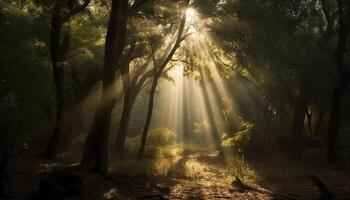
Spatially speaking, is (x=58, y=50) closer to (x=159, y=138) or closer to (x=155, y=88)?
(x=155, y=88)

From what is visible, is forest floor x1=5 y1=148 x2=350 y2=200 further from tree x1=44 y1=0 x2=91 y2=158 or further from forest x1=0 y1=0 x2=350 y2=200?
tree x1=44 y1=0 x2=91 y2=158

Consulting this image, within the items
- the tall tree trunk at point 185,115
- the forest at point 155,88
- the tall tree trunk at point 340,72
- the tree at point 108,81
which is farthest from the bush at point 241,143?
the tall tree trunk at point 185,115

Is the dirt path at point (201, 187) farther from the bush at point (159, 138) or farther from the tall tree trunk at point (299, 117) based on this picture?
the bush at point (159, 138)

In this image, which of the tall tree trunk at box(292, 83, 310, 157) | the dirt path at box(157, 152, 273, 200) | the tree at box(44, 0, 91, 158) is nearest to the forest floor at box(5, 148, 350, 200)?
the dirt path at box(157, 152, 273, 200)

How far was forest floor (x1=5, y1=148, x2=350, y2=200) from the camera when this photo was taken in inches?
527

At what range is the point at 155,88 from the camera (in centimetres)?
2412

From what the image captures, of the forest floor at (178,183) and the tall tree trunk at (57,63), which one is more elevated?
the tall tree trunk at (57,63)

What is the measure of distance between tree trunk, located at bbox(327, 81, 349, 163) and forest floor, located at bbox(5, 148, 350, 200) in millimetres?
1158

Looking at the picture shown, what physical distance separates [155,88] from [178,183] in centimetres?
855

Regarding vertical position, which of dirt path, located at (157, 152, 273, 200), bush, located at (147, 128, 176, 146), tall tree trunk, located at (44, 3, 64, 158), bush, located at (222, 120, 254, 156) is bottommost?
dirt path, located at (157, 152, 273, 200)

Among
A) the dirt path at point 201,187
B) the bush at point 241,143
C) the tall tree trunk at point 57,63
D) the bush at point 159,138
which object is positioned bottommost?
the dirt path at point 201,187

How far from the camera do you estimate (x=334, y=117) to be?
21.9 meters

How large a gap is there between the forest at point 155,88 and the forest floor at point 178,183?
60 mm

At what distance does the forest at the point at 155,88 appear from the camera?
13570 mm
